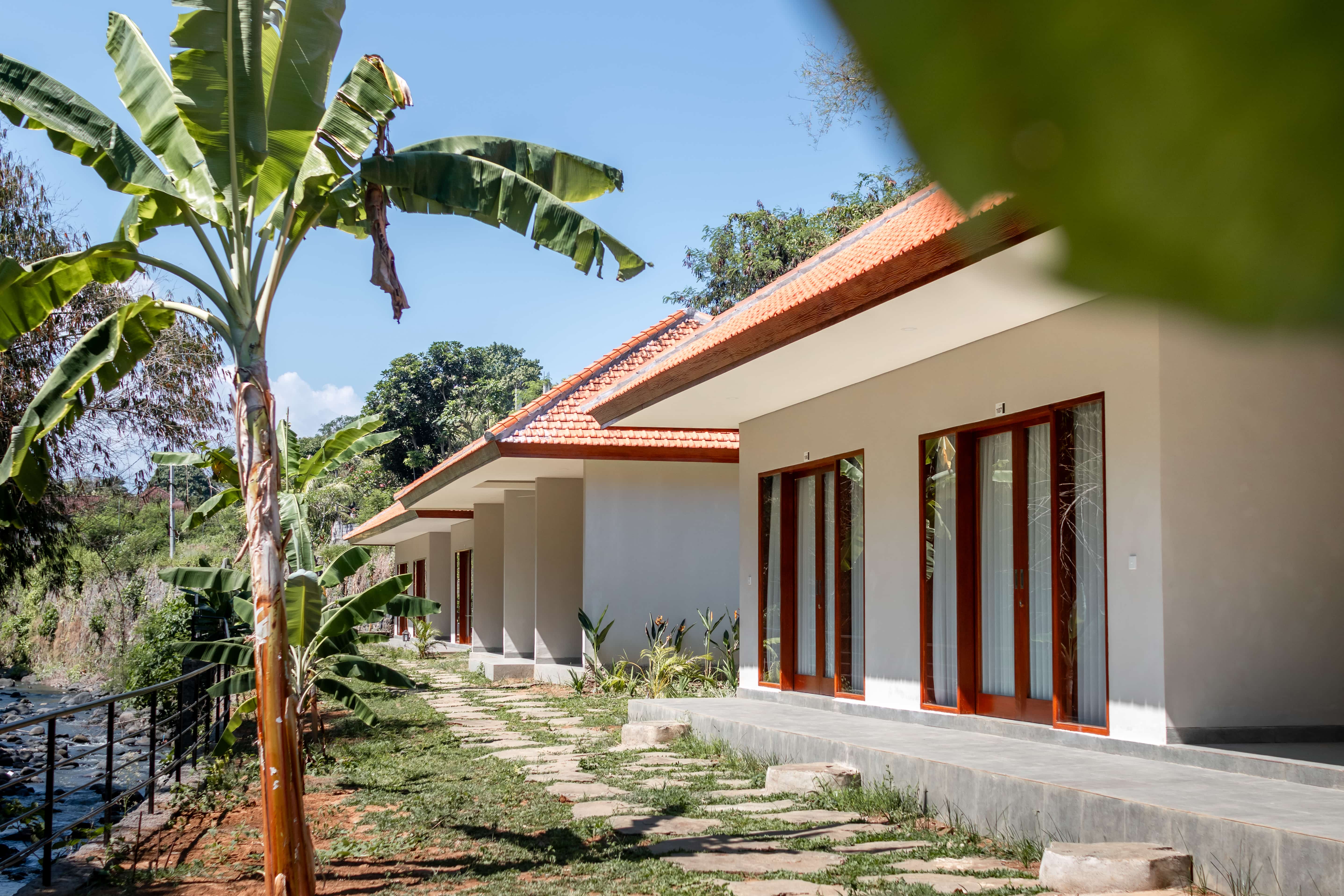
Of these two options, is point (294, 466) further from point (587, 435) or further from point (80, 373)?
point (587, 435)

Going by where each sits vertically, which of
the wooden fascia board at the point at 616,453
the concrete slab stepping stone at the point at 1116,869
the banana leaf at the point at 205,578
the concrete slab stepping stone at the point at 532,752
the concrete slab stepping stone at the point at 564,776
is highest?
the wooden fascia board at the point at 616,453

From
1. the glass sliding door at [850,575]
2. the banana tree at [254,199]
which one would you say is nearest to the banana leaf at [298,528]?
the banana tree at [254,199]

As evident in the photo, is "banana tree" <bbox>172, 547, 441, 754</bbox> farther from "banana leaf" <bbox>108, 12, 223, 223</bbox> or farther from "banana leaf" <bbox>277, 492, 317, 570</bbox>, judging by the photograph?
"banana leaf" <bbox>108, 12, 223, 223</bbox>

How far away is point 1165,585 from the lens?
6770 millimetres

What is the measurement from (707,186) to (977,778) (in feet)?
19.9

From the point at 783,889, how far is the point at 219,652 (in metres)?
6.43

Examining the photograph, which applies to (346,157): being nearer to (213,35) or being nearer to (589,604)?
(213,35)

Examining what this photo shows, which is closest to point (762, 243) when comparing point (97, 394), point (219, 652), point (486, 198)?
point (97, 394)

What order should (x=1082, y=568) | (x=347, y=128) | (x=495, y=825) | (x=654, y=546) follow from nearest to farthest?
(x=347, y=128) → (x=495, y=825) → (x=1082, y=568) → (x=654, y=546)

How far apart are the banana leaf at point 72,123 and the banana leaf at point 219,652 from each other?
4837 millimetres

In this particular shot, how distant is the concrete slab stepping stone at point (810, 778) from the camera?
773 cm

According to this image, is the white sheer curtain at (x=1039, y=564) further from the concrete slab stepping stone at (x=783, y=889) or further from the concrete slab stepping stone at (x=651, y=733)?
the concrete slab stepping stone at (x=651, y=733)

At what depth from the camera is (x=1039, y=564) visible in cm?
809

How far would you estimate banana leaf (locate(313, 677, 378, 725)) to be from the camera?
9.55 meters
